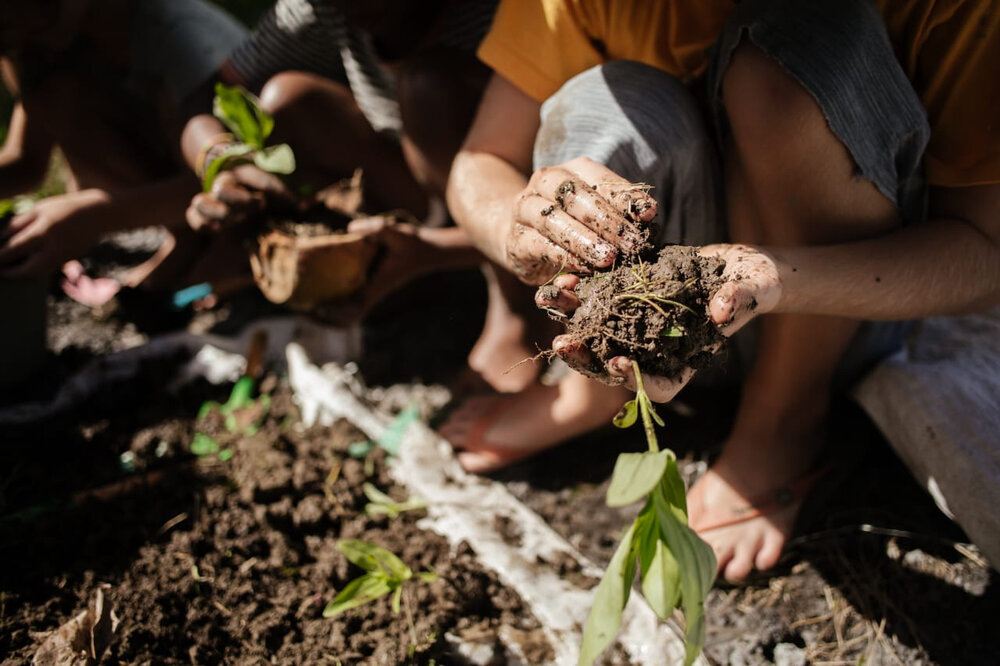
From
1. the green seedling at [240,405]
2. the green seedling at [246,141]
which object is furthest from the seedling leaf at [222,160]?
the green seedling at [240,405]

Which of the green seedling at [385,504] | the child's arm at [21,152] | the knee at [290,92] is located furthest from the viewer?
the child's arm at [21,152]

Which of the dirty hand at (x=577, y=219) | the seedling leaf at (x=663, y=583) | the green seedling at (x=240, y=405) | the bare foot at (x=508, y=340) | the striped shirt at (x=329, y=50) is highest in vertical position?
the dirty hand at (x=577, y=219)

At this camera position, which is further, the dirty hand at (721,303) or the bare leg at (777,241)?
the bare leg at (777,241)

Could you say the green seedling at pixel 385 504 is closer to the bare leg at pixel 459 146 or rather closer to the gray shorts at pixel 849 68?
the bare leg at pixel 459 146

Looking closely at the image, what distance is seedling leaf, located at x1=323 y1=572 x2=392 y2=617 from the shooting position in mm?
1214

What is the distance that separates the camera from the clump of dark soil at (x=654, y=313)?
980 millimetres

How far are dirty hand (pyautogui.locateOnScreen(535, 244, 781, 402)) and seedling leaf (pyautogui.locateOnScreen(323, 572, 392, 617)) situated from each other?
58 cm

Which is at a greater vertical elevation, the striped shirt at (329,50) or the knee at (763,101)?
the knee at (763,101)

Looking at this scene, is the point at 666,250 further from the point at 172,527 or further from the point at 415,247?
the point at 172,527

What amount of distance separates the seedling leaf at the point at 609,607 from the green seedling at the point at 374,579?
1.51 feet

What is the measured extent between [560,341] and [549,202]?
0.82 ft

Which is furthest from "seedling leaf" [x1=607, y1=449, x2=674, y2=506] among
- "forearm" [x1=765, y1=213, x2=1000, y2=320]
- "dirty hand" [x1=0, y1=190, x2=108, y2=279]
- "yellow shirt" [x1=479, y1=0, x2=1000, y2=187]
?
"dirty hand" [x1=0, y1=190, x2=108, y2=279]

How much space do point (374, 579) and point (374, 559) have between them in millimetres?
37

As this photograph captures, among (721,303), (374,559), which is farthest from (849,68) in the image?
(374,559)
